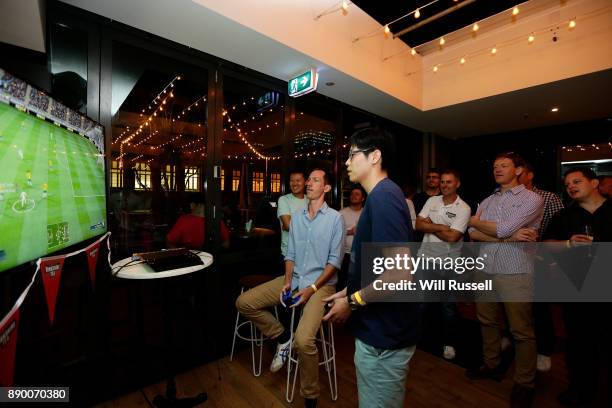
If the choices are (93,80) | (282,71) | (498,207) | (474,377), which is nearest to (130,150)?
(93,80)

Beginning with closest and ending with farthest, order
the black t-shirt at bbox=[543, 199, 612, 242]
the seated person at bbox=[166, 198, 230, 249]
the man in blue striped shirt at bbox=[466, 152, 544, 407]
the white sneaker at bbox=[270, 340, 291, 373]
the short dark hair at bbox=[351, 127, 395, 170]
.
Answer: the short dark hair at bbox=[351, 127, 395, 170], the black t-shirt at bbox=[543, 199, 612, 242], the man in blue striped shirt at bbox=[466, 152, 544, 407], the white sneaker at bbox=[270, 340, 291, 373], the seated person at bbox=[166, 198, 230, 249]

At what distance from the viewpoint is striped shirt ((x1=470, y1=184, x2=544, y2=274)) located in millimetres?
2092

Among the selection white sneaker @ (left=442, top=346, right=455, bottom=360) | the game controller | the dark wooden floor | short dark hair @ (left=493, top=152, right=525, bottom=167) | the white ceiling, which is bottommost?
the dark wooden floor

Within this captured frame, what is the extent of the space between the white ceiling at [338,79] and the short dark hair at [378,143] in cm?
167

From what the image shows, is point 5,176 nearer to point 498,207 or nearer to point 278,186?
point 278,186

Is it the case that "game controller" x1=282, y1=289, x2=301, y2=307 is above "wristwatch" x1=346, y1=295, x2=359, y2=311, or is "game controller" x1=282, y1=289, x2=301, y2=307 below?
below

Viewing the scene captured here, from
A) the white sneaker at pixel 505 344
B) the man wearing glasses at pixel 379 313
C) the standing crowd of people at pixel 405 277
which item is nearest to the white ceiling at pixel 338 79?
the standing crowd of people at pixel 405 277

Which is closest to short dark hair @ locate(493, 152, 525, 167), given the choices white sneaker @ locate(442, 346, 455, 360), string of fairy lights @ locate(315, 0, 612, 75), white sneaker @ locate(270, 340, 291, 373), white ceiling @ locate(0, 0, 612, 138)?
string of fairy lights @ locate(315, 0, 612, 75)

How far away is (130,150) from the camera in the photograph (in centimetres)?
247

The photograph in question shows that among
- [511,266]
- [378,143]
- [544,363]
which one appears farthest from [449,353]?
[378,143]

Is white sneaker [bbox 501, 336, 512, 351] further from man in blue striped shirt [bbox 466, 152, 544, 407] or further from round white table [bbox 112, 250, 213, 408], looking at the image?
round white table [bbox 112, 250, 213, 408]

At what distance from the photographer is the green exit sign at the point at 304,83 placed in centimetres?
288

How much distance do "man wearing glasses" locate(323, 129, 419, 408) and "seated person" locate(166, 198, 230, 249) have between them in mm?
1839

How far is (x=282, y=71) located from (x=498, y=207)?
2.52m
